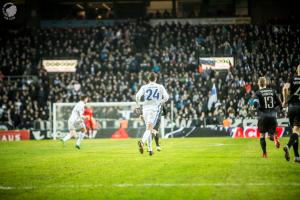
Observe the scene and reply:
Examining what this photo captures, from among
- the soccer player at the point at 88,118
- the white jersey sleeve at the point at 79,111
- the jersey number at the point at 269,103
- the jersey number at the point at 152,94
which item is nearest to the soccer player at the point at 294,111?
the jersey number at the point at 269,103

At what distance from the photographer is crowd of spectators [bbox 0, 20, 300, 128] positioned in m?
34.8

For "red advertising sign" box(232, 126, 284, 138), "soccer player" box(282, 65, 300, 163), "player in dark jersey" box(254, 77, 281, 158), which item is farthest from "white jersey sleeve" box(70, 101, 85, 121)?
"soccer player" box(282, 65, 300, 163)

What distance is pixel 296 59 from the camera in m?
36.7

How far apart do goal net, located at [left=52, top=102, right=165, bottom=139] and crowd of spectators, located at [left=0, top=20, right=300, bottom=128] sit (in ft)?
4.90

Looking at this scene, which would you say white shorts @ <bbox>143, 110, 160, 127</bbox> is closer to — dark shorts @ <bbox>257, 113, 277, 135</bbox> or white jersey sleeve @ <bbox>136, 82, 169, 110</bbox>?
white jersey sleeve @ <bbox>136, 82, 169, 110</bbox>

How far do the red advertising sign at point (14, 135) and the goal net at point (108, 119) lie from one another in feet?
6.13

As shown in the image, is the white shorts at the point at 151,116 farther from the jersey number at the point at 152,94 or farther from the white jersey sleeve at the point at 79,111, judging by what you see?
the white jersey sleeve at the point at 79,111

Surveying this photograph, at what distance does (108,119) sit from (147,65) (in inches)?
229

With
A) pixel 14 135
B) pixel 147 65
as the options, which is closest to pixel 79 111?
pixel 14 135

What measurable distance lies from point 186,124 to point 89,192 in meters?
24.5

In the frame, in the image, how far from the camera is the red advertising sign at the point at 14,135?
34.2 m

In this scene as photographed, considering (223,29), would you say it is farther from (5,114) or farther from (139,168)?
(139,168)

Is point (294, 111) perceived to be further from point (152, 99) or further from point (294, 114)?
point (152, 99)

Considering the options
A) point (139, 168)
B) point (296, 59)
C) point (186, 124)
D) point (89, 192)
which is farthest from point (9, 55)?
point (89, 192)
